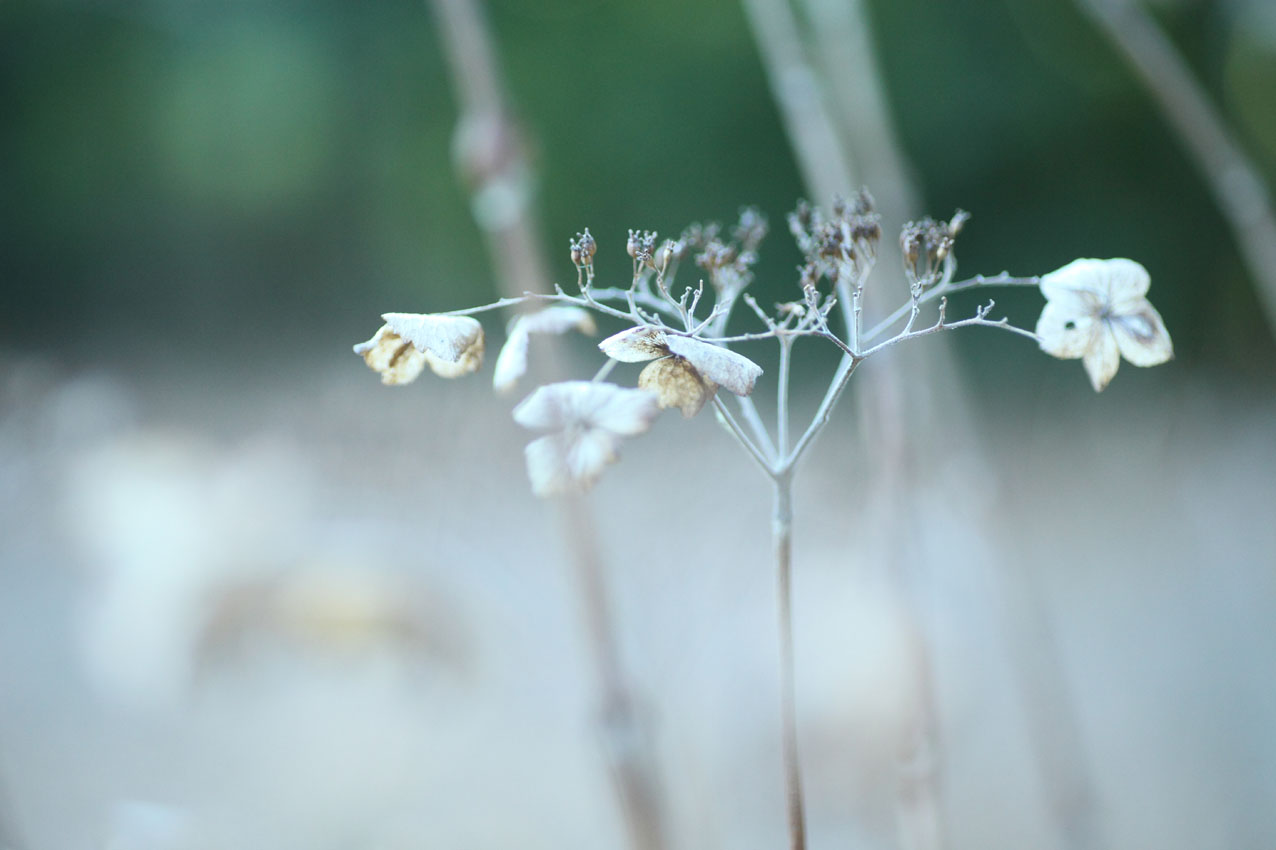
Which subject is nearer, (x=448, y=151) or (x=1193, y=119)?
(x=1193, y=119)

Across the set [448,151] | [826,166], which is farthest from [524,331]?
[448,151]

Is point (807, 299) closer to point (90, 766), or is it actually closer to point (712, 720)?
point (712, 720)

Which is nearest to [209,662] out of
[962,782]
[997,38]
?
[962,782]

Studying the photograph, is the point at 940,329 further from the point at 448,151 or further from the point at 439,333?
the point at 448,151

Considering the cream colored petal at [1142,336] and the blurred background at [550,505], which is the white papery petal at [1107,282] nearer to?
the cream colored petal at [1142,336]

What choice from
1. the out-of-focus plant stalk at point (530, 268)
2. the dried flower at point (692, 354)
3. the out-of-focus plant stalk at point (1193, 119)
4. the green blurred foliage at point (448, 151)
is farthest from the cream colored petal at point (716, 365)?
the green blurred foliage at point (448, 151)

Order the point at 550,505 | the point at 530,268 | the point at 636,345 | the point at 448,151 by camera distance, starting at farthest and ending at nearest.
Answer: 1. the point at 448,151
2. the point at 550,505
3. the point at 530,268
4. the point at 636,345

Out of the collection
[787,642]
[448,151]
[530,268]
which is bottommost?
[787,642]
